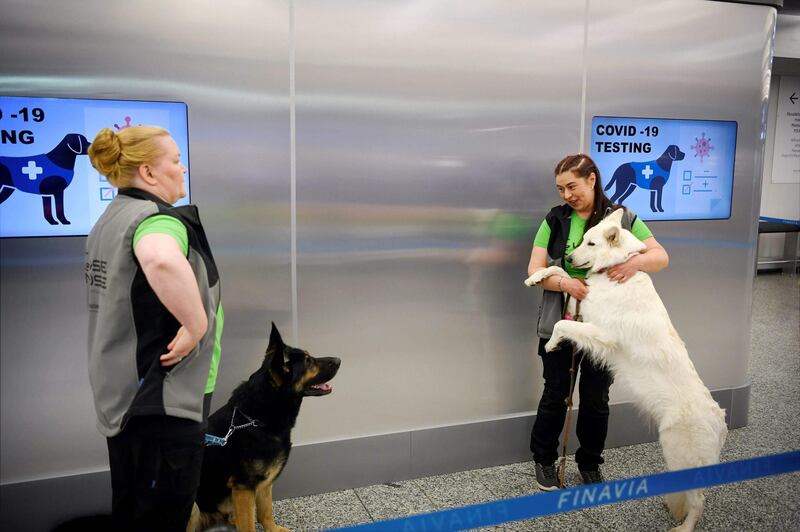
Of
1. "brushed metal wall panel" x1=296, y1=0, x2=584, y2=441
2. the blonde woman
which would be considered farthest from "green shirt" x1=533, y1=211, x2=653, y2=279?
the blonde woman

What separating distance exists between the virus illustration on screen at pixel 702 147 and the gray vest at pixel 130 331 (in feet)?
11.0

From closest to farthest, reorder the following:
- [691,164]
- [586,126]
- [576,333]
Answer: [576,333] < [586,126] < [691,164]

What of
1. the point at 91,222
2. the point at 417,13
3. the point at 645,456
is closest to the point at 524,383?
the point at 645,456

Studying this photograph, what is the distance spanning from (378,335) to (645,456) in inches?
73.0

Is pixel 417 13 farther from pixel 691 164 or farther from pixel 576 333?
pixel 691 164

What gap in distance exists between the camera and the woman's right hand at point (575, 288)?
3117 millimetres

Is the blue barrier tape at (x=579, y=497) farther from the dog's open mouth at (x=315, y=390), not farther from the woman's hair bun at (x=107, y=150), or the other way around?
the woman's hair bun at (x=107, y=150)

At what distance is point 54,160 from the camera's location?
280 cm

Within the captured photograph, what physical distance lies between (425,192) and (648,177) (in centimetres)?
153

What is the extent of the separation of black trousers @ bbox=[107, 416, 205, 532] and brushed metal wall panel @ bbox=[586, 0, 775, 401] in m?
2.60

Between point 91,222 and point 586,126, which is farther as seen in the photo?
point 586,126

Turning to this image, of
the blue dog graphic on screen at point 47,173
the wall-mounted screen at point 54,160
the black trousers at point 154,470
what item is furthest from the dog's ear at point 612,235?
the blue dog graphic on screen at point 47,173

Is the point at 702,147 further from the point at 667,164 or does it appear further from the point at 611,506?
the point at 611,506

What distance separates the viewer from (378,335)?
3475 mm
